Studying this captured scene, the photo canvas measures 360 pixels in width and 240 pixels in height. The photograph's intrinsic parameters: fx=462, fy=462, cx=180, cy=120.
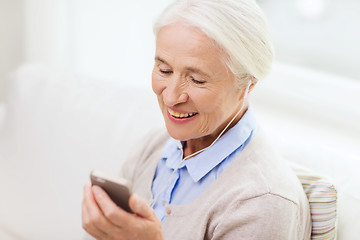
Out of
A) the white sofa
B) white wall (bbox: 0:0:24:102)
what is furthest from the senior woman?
white wall (bbox: 0:0:24:102)

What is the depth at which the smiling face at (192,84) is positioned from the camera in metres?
1.07

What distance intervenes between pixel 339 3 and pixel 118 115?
3.92 feet

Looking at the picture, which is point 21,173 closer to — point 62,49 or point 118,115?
point 118,115

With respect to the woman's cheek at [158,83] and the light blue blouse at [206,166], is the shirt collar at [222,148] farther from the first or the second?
the woman's cheek at [158,83]

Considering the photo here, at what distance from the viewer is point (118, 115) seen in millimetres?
1771

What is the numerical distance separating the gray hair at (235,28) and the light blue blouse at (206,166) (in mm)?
159

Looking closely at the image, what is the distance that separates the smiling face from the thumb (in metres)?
0.26

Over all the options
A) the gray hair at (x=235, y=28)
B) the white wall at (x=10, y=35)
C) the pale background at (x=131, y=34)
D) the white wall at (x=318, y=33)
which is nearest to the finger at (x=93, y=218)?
the gray hair at (x=235, y=28)

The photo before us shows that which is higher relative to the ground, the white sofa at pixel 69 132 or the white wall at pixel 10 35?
the white wall at pixel 10 35

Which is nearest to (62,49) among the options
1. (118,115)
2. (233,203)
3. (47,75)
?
(47,75)

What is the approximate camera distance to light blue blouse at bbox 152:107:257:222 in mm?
1206

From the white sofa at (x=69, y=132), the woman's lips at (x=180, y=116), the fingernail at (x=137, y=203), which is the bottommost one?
the white sofa at (x=69, y=132)

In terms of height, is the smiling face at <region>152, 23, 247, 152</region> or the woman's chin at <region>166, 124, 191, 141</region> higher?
the smiling face at <region>152, 23, 247, 152</region>

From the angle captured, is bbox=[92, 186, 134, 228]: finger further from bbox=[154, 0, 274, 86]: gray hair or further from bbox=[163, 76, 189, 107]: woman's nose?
bbox=[154, 0, 274, 86]: gray hair
